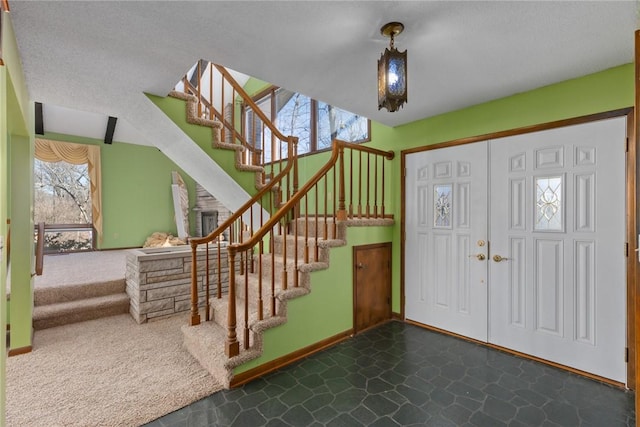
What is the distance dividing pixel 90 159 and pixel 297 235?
243 inches

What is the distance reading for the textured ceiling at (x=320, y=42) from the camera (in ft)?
5.46

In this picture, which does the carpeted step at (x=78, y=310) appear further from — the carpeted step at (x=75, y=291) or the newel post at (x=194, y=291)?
the newel post at (x=194, y=291)

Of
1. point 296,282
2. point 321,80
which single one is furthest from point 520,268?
point 321,80

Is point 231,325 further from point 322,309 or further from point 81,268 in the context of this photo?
point 81,268

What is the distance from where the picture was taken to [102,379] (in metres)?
2.42

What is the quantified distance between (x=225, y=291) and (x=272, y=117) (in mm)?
3398

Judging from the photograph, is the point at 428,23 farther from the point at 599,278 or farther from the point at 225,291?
the point at 225,291

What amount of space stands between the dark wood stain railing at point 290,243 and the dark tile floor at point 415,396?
444mm

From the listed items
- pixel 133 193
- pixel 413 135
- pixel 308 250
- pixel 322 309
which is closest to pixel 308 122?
pixel 413 135

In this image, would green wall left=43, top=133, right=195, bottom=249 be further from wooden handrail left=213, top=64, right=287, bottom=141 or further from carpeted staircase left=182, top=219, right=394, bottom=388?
carpeted staircase left=182, top=219, right=394, bottom=388

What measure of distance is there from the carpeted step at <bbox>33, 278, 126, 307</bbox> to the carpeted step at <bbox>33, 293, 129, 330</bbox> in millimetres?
64

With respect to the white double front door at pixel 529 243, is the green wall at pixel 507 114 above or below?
above

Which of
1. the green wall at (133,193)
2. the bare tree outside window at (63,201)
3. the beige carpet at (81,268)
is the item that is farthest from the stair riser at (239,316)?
the bare tree outside window at (63,201)

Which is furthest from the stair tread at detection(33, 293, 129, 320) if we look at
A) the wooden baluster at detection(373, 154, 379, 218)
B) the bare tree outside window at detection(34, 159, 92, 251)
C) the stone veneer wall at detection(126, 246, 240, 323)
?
the bare tree outside window at detection(34, 159, 92, 251)
